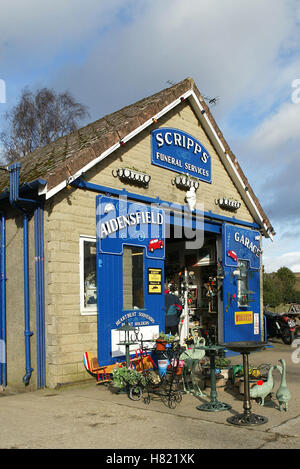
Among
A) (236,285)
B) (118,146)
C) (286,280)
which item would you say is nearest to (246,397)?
(118,146)

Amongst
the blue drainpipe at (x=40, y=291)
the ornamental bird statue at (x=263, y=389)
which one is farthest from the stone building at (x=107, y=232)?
the ornamental bird statue at (x=263, y=389)

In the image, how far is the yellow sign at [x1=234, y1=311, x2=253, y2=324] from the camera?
14.0m

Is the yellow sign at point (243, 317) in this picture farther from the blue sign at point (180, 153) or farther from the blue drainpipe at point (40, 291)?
the blue drainpipe at point (40, 291)

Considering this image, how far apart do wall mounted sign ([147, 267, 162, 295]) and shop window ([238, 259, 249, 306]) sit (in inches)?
163

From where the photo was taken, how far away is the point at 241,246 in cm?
1462

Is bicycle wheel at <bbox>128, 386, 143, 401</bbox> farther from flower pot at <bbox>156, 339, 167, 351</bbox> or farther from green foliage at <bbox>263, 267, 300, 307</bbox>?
green foliage at <bbox>263, 267, 300, 307</bbox>

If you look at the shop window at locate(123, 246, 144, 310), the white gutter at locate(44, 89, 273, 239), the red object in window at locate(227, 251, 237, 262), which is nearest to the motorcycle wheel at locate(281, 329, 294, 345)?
the white gutter at locate(44, 89, 273, 239)

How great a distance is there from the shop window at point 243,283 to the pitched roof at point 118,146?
1.94 meters

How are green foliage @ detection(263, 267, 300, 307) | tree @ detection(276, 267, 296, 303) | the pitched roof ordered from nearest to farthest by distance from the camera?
the pitched roof → green foliage @ detection(263, 267, 300, 307) → tree @ detection(276, 267, 296, 303)

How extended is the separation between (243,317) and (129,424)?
8.65 m

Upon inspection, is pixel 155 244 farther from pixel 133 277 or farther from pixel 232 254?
pixel 232 254

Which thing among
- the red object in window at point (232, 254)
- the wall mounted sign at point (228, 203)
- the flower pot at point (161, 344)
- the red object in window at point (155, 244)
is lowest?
the flower pot at point (161, 344)

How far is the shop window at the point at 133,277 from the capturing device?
10.3 meters

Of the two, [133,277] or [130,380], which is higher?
[133,277]
